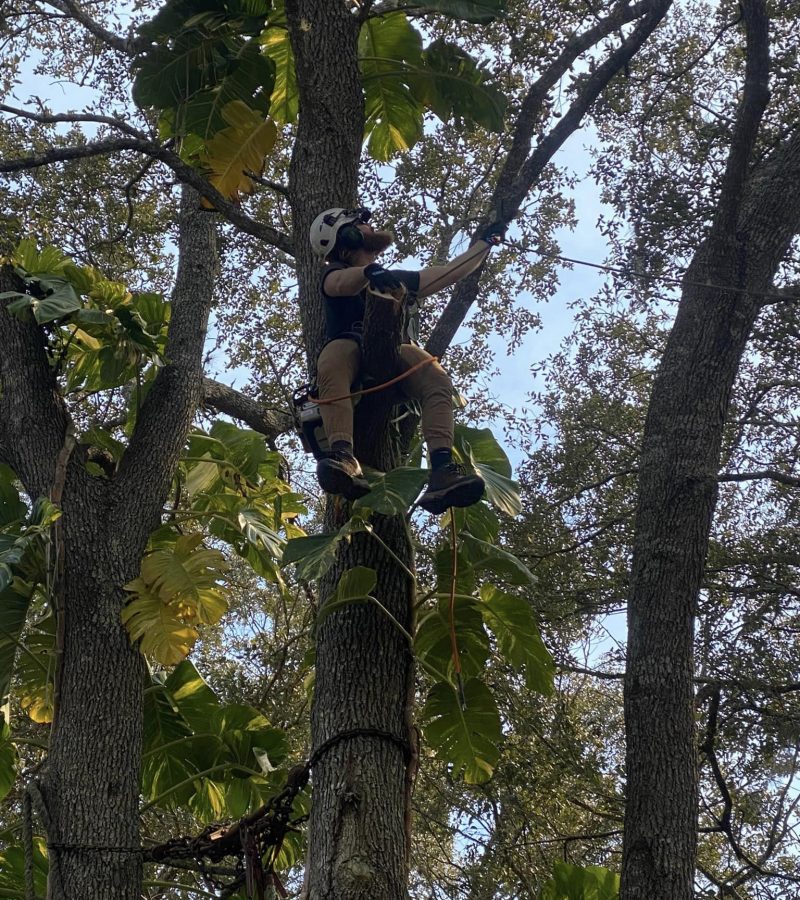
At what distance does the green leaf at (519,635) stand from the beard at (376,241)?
1.48 metres

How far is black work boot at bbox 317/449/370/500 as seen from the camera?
3703 millimetres

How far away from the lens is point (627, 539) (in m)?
7.55

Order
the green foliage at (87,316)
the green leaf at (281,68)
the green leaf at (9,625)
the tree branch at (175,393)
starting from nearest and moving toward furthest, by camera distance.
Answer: the green leaf at (9,625)
the tree branch at (175,393)
the green foliage at (87,316)
the green leaf at (281,68)

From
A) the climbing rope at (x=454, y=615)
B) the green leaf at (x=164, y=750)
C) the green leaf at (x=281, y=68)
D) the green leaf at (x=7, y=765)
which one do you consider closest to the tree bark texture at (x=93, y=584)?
the green leaf at (x=164, y=750)

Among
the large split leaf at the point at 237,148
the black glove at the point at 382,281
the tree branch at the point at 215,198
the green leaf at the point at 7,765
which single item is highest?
the large split leaf at the point at 237,148

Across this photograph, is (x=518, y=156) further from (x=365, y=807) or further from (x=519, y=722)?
(x=519, y=722)

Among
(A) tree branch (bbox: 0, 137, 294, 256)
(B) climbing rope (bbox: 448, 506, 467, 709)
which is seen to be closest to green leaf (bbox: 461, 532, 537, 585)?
(B) climbing rope (bbox: 448, 506, 467, 709)

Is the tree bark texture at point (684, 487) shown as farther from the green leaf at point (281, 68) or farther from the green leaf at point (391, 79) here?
the green leaf at point (281, 68)

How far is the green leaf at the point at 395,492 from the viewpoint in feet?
11.6

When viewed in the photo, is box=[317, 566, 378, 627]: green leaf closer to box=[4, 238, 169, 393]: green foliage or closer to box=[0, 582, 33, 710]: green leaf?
box=[0, 582, 33, 710]: green leaf

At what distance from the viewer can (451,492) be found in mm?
3865

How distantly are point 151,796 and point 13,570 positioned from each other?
1.47 metres

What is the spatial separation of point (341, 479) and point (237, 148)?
110 inches

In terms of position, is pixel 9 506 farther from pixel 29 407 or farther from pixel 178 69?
pixel 178 69
